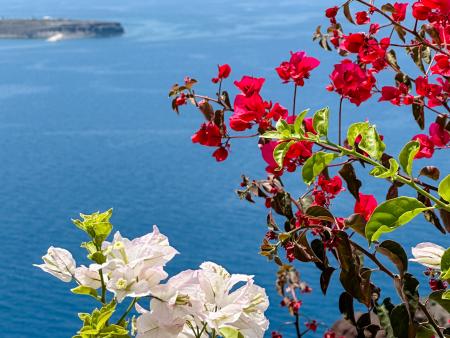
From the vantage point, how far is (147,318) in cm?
59

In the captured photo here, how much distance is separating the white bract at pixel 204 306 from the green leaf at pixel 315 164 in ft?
0.37

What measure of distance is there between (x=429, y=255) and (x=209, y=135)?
0.47 metres

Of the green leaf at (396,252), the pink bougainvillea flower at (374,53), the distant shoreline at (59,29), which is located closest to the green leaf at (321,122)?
the green leaf at (396,252)

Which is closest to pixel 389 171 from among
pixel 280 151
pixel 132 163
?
pixel 280 151

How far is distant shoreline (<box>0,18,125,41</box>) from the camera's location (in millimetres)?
31047

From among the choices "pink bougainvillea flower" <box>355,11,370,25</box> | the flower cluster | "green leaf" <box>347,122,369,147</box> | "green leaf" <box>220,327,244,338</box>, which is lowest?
"green leaf" <box>220,327,244,338</box>

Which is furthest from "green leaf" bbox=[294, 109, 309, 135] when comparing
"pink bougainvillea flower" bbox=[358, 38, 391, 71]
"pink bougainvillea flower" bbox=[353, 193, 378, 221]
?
"pink bougainvillea flower" bbox=[358, 38, 391, 71]

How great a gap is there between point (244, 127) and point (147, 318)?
43 cm

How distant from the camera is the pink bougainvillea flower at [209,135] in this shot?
1062 mm

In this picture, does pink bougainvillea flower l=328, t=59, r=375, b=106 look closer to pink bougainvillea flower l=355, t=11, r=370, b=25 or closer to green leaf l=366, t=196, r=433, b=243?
pink bougainvillea flower l=355, t=11, r=370, b=25

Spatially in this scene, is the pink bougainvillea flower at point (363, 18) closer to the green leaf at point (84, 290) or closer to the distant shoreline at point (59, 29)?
the green leaf at point (84, 290)

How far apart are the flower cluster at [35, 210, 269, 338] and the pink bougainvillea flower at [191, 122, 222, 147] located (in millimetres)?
455

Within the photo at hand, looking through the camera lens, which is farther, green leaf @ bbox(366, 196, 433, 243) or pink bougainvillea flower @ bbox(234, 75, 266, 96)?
pink bougainvillea flower @ bbox(234, 75, 266, 96)

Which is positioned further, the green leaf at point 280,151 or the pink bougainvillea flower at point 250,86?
the pink bougainvillea flower at point 250,86
